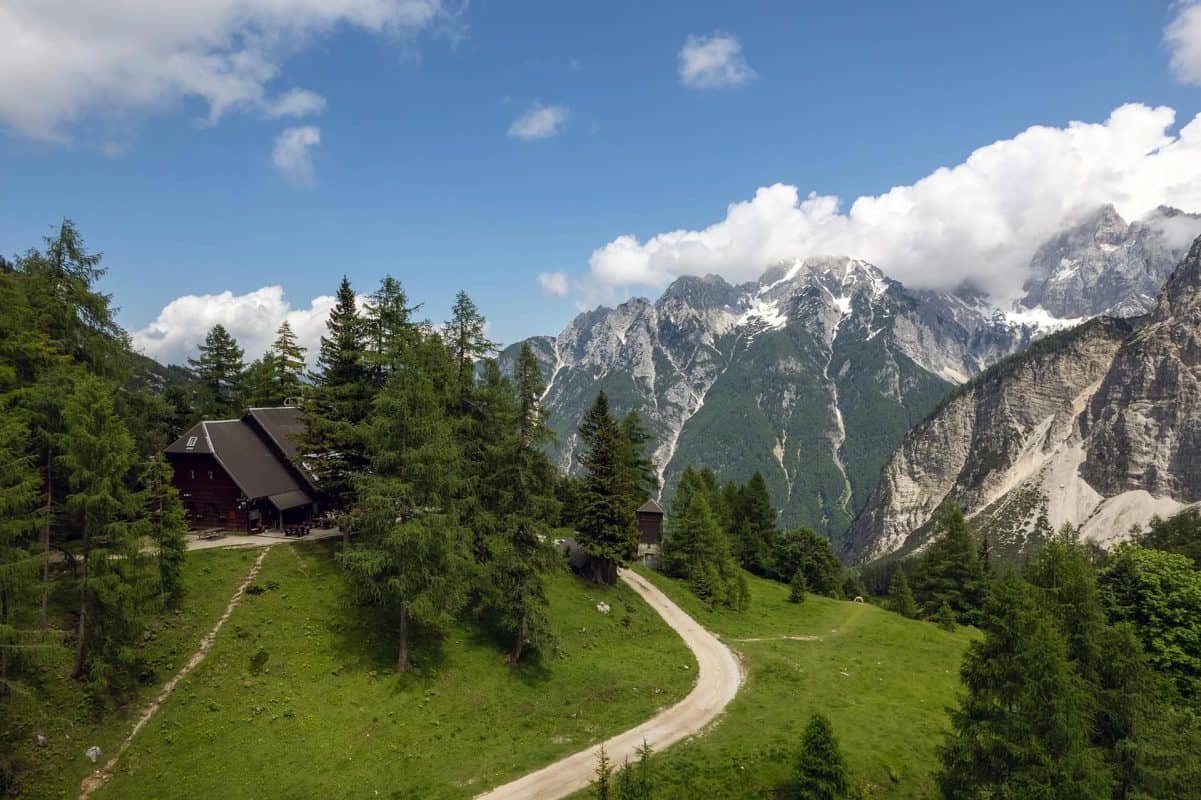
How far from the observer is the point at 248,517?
4762cm

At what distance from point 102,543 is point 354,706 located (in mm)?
14553

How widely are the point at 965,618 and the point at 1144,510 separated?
558ft

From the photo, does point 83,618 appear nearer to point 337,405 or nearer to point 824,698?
point 337,405

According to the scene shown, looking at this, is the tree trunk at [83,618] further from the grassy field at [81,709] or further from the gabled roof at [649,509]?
the gabled roof at [649,509]

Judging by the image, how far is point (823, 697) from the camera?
4094 cm

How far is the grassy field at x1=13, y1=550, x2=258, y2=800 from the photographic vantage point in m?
24.6

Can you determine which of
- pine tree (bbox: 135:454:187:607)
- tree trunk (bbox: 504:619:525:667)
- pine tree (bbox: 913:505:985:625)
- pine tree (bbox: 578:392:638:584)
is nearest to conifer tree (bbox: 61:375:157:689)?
pine tree (bbox: 135:454:187:607)

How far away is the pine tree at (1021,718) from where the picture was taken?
22109 millimetres

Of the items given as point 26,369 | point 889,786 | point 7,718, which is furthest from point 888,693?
point 26,369

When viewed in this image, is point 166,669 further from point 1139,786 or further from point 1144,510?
point 1144,510

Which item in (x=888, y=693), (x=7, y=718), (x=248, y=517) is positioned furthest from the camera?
(x=248, y=517)

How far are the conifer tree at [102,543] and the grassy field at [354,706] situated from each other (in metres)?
3.92

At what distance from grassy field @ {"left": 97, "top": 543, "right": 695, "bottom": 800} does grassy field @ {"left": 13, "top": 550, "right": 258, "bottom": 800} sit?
4.29 ft

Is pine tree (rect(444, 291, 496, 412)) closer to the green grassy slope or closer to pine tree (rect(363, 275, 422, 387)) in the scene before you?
pine tree (rect(363, 275, 422, 387))
